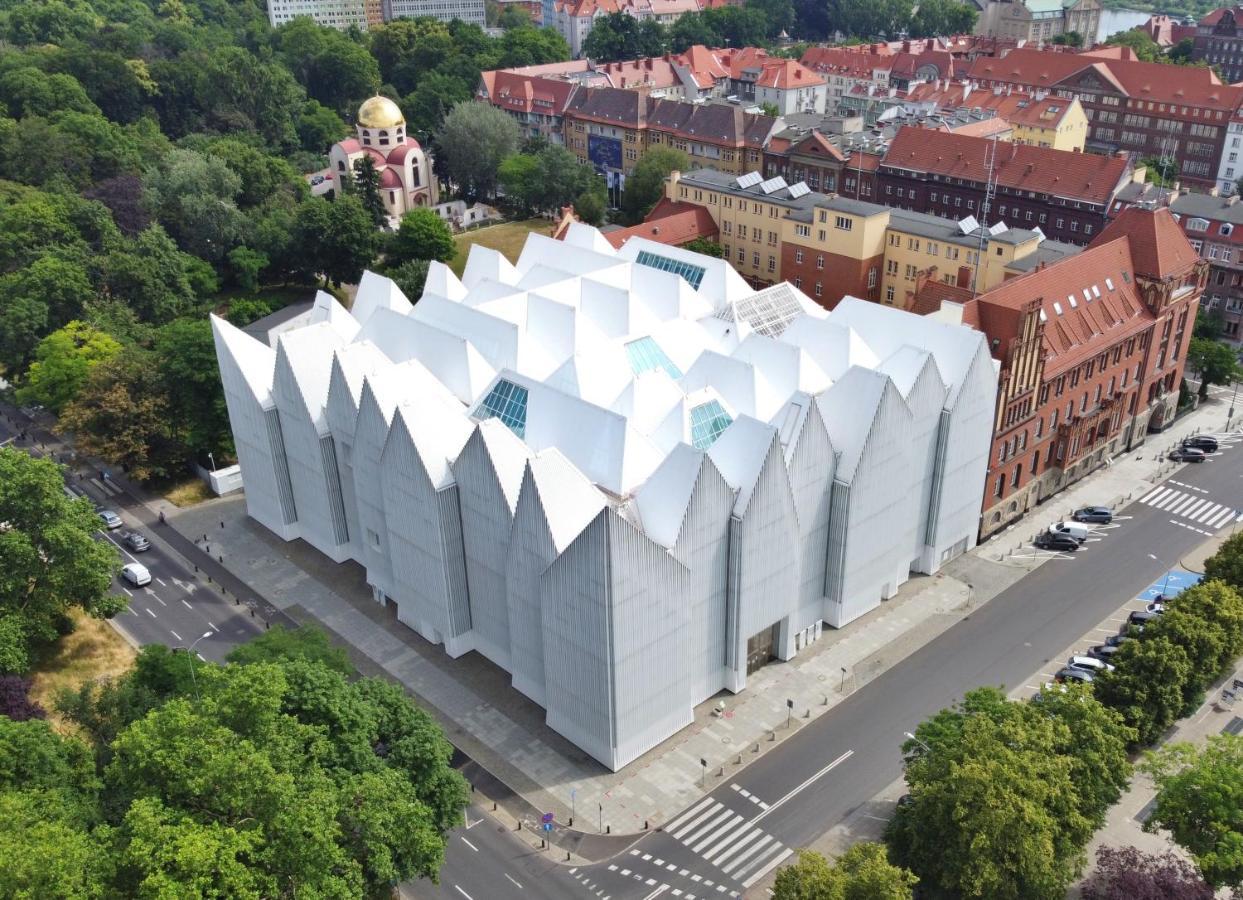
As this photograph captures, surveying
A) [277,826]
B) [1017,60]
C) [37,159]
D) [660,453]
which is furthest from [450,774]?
[1017,60]

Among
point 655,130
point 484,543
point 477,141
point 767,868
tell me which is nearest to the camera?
point 767,868

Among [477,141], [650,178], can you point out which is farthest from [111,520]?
[477,141]

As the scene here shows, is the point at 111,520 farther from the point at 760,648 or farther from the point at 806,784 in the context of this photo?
the point at 806,784

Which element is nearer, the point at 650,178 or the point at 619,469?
the point at 619,469

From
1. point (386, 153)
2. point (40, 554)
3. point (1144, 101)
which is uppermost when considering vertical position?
point (1144, 101)

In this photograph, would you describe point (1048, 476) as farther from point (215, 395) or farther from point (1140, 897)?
point (215, 395)

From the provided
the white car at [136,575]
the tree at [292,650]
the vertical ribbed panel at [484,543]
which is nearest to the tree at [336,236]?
the white car at [136,575]

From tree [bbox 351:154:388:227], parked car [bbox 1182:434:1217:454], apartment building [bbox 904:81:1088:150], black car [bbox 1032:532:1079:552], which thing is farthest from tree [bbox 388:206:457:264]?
parked car [bbox 1182:434:1217:454]

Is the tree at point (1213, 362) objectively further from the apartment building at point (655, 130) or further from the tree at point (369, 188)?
the tree at point (369, 188)
